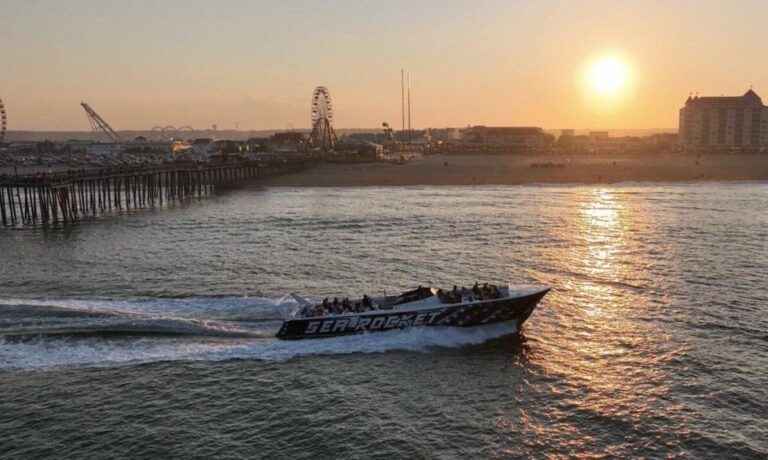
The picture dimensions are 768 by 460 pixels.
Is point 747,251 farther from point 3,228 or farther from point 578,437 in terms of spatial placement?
point 3,228

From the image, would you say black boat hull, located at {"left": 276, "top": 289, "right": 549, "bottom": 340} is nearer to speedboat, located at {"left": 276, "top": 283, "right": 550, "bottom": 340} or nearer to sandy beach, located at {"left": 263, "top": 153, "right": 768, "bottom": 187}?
speedboat, located at {"left": 276, "top": 283, "right": 550, "bottom": 340}

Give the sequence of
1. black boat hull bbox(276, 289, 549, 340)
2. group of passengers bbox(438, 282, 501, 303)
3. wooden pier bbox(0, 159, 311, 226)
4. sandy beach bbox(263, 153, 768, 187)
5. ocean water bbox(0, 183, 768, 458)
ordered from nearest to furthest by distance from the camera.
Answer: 1. ocean water bbox(0, 183, 768, 458)
2. black boat hull bbox(276, 289, 549, 340)
3. group of passengers bbox(438, 282, 501, 303)
4. wooden pier bbox(0, 159, 311, 226)
5. sandy beach bbox(263, 153, 768, 187)

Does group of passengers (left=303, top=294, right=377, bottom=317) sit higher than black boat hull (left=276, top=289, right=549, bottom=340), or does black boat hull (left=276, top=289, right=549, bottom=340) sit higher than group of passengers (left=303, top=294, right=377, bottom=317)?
group of passengers (left=303, top=294, right=377, bottom=317)

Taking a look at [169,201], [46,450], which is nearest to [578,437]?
[46,450]

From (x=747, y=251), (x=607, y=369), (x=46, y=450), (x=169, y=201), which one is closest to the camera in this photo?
(x=46, y=450)

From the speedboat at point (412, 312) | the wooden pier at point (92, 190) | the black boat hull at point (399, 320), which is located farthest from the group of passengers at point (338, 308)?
the wooden pier at point (92, 190)

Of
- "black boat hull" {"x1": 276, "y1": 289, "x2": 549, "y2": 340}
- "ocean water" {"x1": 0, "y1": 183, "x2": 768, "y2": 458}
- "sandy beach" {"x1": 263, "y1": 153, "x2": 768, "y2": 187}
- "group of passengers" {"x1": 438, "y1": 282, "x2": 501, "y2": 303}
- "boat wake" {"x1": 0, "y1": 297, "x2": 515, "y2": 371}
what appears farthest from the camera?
"sandy beach" {"x1": 263, "y1": 153, "x2": 768, "y2": 187}

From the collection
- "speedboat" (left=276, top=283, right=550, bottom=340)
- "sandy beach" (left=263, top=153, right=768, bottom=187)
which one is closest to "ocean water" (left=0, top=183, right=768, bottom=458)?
"speedboat" (left=276, top=283, right=550, bottom=340)
